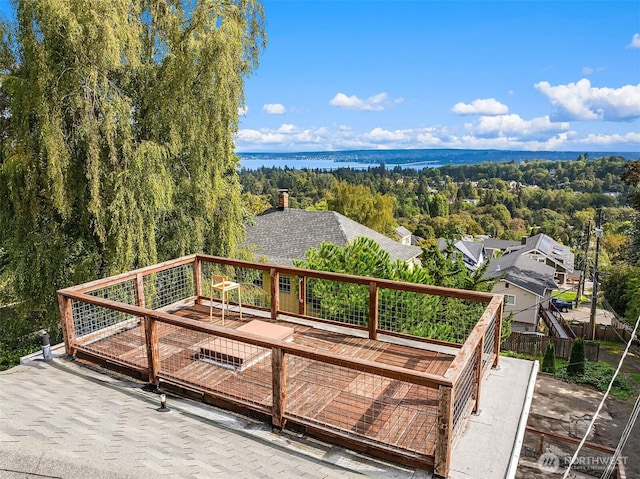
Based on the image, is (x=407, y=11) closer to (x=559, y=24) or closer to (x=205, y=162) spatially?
(x=559, y=24)

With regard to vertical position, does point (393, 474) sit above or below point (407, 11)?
below

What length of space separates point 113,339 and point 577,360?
18883 mm

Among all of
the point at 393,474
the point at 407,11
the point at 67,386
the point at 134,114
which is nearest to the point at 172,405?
the point at 67,386

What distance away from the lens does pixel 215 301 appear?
7.01 m

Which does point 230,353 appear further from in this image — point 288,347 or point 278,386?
point 288,347

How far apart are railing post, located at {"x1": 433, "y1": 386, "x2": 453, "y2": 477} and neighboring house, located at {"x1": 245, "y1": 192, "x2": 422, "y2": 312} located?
52.9 ft

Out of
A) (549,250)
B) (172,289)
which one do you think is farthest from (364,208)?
(172,289)

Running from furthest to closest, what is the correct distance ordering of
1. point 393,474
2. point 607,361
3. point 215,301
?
point 607,361 → point 215,301 → point 393,474

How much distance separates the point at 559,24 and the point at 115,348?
3647cm

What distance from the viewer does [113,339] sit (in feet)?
17.8

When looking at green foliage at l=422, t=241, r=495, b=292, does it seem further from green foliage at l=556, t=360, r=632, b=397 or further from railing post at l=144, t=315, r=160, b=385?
railing post at l=144, t=315, r=160, b=385

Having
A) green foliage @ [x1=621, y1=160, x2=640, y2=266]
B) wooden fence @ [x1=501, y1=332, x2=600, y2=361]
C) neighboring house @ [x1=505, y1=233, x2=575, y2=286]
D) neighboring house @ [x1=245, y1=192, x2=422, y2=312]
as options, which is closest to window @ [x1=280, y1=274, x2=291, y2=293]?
neighboring house @ [x1=245, y1=192, x2=422, y2=312]

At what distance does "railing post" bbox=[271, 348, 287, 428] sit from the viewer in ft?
11.8

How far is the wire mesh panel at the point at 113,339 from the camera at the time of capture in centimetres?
492
